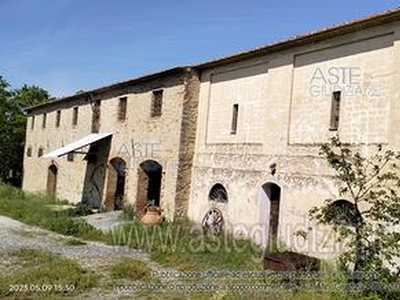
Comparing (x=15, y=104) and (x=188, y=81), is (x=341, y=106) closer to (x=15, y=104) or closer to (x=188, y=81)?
(x=188, y=81)

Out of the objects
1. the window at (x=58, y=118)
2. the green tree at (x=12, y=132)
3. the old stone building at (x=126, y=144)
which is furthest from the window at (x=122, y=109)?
the green tree at (x=12, y=132)

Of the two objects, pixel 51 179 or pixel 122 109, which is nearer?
pixel 122 109

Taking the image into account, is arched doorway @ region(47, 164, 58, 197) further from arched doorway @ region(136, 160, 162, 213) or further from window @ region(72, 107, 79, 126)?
arched doorway @ region(136, 160, 162, 213)

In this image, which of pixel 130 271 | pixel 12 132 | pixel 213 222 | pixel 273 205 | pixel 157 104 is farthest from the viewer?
pixel 12 132

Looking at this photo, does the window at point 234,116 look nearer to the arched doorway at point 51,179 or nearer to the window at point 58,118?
the arched doorway at point 51,179

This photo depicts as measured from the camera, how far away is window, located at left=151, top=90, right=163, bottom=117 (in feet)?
63.0

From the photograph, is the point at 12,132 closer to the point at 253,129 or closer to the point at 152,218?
the point at 152,218

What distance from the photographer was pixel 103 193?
72.3 feet

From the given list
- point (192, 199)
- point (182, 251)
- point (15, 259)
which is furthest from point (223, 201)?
point (15, 259)

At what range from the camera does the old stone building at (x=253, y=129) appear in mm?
12016

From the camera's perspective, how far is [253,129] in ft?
50.7

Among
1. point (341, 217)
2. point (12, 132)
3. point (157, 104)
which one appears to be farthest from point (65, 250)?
point (12, 132)

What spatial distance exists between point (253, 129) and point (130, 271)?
6503mm

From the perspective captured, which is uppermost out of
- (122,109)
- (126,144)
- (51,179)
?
(122,109)
